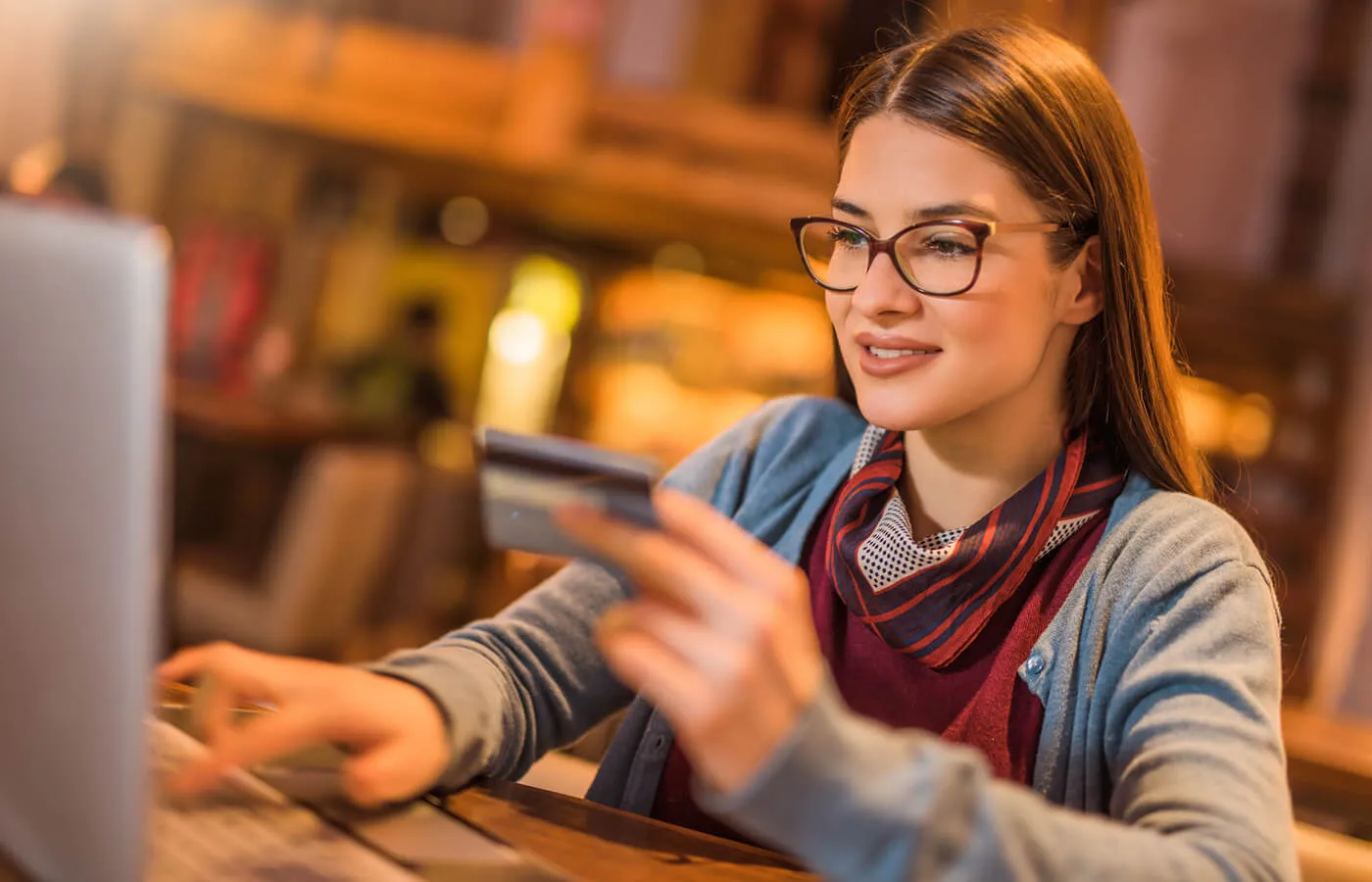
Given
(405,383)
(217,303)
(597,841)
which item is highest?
(597,841)

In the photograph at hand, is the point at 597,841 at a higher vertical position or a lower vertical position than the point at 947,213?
lower

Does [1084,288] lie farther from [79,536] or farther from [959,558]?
[79,536]

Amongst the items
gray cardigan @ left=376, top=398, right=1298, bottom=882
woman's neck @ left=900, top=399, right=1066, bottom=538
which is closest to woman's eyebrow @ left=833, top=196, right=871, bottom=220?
woman's neck @ left=900, top=399, right=1066, bottom=538

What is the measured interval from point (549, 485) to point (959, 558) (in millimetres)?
567

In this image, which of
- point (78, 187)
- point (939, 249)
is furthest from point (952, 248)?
point (78, 187)

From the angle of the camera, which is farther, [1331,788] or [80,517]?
[1331,788]

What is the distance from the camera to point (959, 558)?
114 centimetres

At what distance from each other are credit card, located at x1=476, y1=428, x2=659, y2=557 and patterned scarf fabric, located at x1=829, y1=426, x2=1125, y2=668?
1.60 feet

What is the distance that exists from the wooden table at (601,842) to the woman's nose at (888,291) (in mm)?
470

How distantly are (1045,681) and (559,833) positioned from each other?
17.5 inches

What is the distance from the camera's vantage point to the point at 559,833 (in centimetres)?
96

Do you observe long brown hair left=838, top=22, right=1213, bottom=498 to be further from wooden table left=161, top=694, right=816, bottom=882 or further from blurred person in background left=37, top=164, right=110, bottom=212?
blurred person in background left=37, top=164, right=110, bottom=212

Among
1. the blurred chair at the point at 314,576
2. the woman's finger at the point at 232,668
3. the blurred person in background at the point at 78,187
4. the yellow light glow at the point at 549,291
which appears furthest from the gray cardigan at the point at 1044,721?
the yellow light glow at the point at 549,291

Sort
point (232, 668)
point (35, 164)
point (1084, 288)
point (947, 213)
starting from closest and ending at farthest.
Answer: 1. point (232, 668)
2. point (947, 213)
3. point (1084, 288)
4. point (35, 164)
